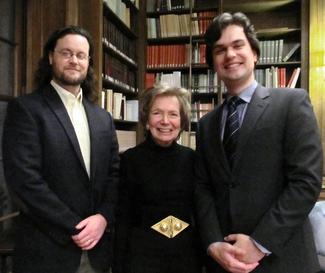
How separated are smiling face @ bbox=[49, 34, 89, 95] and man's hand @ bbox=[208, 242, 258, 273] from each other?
982 mm

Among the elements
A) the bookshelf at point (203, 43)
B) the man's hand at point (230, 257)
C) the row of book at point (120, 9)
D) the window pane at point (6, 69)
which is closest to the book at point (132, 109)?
the bookshelf at point (203, 43)

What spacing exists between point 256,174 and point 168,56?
109 inches

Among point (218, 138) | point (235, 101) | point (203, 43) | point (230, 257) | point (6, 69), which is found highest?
point (203, 43)

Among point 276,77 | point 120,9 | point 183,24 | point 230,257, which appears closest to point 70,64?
point 230,257

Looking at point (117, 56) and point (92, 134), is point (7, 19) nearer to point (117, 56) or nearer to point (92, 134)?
point (117, 56)

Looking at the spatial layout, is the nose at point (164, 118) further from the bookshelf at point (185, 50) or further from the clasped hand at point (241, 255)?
the bookshelf at point (185, 50)

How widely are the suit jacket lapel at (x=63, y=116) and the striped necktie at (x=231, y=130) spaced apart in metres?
0.64

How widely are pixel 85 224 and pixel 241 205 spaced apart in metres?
0.65

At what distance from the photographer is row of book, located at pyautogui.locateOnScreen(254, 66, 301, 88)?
3314 millimetres

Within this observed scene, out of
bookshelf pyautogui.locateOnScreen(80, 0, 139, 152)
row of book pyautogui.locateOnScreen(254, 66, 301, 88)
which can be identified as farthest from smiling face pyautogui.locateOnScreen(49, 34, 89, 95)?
row of book pyautogui.locateOnScreen(254, 66, 301, 88)

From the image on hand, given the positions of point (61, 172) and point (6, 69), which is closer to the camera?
point (61, 172)

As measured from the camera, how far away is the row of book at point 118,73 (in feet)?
9.04

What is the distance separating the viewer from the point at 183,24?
3414mm

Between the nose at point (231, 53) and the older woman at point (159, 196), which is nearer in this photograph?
the nose at point (231, 53)
